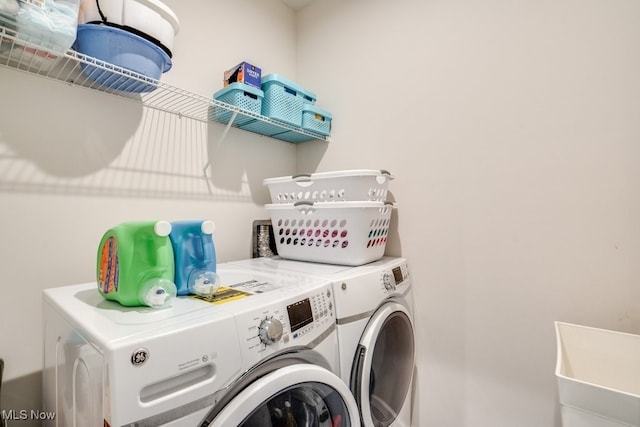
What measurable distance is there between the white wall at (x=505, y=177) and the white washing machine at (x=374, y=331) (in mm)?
155

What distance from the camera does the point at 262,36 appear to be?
1.79 m

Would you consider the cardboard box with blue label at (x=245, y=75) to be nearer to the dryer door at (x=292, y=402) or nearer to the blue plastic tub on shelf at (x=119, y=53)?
the blue plastic tub on shelf at (x=119, y=53)

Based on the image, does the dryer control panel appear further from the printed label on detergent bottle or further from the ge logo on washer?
the printed label on detergent bottle

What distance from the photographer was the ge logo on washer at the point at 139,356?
515mm

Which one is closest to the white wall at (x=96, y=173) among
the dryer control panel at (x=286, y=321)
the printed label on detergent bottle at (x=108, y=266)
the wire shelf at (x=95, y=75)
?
the wire shelf at (x=95, y=75)

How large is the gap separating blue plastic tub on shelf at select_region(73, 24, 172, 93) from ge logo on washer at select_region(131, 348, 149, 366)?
86cm

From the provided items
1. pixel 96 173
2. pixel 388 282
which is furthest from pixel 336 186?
pixel 96 173

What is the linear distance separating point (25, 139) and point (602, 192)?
6.50ft

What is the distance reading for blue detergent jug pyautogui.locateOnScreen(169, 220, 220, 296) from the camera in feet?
2.71

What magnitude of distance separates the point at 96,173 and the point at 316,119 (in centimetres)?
108

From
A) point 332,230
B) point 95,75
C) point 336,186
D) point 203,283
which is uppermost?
point 95,75

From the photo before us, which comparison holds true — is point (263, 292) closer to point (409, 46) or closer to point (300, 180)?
point (300, 180)

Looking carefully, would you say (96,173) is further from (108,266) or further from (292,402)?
(292,402)

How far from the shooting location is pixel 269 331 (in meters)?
0.71
